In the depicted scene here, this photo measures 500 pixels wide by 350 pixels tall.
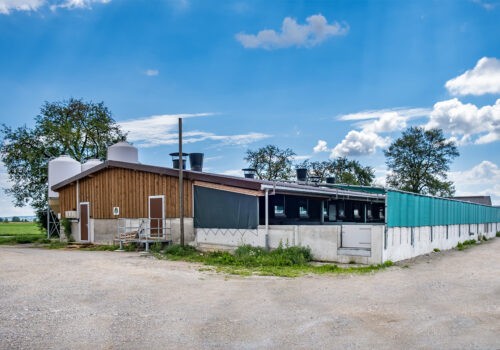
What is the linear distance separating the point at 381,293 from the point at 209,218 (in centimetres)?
968

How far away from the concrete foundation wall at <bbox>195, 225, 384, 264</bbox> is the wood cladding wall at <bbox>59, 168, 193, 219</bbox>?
279 centimetres

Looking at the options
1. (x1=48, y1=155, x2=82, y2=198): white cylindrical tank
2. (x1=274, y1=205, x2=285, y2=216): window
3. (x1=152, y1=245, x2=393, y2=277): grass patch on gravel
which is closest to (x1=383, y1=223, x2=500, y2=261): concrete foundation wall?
(x1=152, y1=245, x2=393, y2=277): grass patch on gravel

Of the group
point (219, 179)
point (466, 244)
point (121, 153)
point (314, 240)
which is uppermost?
point (121, 153)

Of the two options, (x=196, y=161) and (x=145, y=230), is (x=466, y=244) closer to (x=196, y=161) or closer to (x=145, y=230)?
(x=196, y=161)

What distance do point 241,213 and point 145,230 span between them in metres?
5.51

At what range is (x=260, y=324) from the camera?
6.79 metres

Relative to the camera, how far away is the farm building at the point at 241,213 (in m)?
14.6

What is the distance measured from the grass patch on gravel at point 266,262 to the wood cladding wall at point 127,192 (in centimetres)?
308

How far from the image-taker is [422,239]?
18062 millimetres

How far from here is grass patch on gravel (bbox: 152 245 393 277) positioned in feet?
41.4

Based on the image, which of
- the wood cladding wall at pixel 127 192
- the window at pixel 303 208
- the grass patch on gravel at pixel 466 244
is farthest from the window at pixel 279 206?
the grass patch on gravel at pixel 466 244

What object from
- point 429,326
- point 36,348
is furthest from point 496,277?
point 36,348

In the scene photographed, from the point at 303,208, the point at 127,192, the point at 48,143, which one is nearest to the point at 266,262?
the point at 303,208

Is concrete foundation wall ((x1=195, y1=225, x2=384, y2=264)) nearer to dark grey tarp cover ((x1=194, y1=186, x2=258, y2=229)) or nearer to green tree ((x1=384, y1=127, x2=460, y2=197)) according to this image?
dark grey tarp cover ((x1=194, y1=186, x2=258, y2=229))
